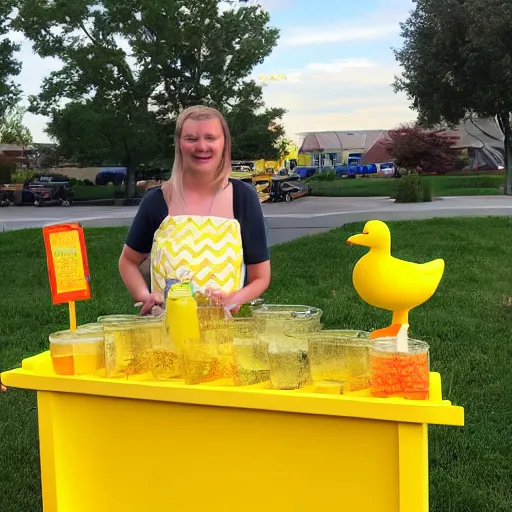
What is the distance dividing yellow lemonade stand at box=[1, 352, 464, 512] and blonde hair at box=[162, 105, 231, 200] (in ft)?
2.43

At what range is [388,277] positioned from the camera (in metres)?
1.56

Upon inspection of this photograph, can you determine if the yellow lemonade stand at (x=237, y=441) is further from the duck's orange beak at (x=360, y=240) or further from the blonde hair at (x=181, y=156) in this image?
the blonde hair at (x=181, y=156)

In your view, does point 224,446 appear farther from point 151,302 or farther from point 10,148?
point 10,148

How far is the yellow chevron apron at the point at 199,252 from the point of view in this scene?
6.75ft

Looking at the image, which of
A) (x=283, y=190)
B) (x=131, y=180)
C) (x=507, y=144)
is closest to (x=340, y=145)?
(x=507, y=144)

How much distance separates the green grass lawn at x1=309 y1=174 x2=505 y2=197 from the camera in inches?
936

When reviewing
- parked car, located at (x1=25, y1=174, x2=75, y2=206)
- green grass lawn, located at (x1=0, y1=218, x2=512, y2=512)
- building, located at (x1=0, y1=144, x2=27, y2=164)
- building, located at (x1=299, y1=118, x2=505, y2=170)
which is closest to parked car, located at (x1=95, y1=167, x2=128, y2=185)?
building, located at (x1=0, y1=144, x2=27, y2=164)

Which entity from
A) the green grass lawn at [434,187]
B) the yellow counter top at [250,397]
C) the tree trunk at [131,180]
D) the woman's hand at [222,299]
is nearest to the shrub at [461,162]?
the green grass lawn at [434,187]

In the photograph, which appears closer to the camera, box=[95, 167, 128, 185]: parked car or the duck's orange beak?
the duck's orange beak

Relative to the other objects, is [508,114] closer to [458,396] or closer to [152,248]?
[458,396]

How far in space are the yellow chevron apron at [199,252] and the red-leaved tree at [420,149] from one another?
29161 millimetres

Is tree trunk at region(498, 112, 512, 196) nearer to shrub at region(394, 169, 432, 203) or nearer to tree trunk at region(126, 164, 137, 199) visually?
shrub at region(394, 169, 432, 203)

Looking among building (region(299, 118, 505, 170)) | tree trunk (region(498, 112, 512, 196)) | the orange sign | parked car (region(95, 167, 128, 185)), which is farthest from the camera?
building (region(299, 118, 505, 170))

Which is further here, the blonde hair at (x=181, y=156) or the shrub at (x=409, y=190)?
the shrub at (x=409, y=190)
